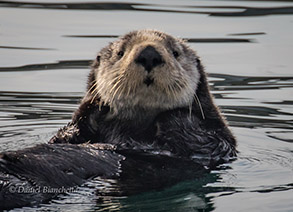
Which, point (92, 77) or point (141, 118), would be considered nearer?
point (141, 118)

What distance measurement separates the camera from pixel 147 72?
20.3ft

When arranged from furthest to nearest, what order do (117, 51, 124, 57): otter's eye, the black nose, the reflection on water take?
the reflection on water < (117, 51, 124, 57): otter's eye < the black nose

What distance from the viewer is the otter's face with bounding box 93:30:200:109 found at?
623 centimetres

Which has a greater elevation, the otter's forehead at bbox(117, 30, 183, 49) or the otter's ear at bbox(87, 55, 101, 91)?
the otter's forehead at bbox(117, 30, 183, 49)

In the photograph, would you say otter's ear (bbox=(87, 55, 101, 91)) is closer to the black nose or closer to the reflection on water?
the black nose

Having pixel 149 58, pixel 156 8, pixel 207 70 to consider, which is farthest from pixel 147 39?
pixel 156 8

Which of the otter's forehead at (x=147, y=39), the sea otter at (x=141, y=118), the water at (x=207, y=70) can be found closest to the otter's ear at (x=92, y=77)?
the sea otter at (x=141, y=118)

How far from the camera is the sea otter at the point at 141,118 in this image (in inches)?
232

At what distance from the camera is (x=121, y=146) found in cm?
642

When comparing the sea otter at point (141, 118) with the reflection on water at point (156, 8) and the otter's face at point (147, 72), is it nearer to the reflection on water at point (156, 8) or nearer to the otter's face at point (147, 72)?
the otter's face at point (147, 72)

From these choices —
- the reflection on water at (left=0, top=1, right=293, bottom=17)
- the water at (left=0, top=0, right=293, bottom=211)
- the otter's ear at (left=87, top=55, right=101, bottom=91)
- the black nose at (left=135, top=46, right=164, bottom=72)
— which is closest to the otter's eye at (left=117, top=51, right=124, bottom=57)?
the otter's ear at (left=87, top=55, right=101, bottom=91)

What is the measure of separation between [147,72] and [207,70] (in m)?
4.66

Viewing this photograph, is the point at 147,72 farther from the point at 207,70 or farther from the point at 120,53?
the point at 207,70

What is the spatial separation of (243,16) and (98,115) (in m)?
6.74
